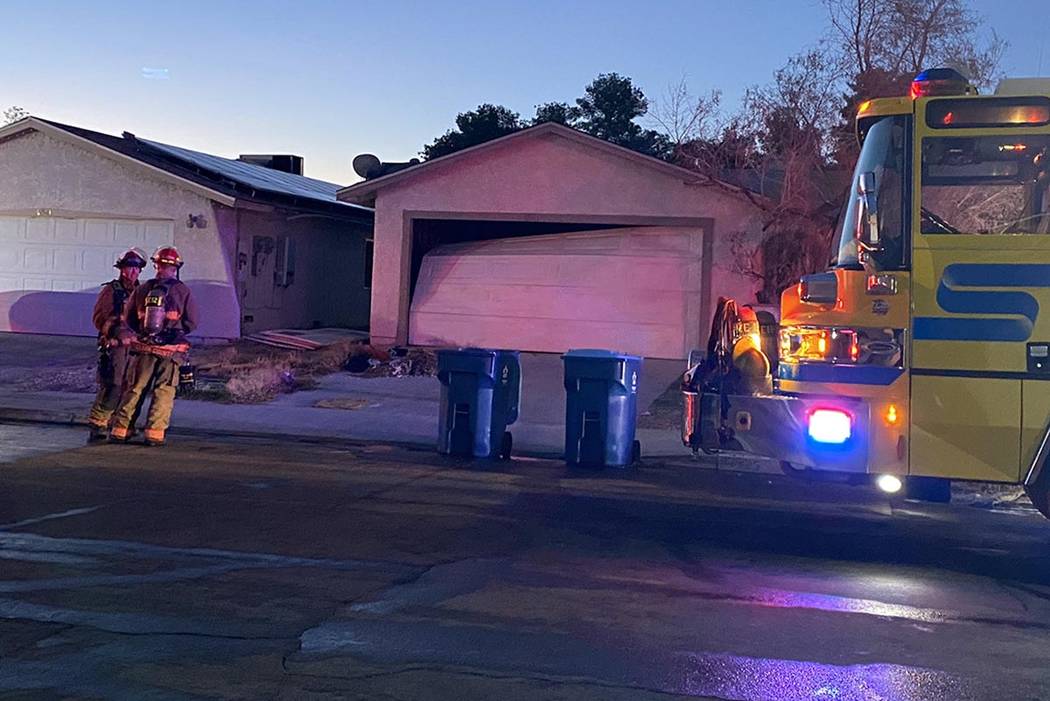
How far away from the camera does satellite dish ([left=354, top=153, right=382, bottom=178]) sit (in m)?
29.5

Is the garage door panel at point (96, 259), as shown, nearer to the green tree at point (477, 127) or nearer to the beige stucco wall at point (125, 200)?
the beige stucco wall at point (125, 200)

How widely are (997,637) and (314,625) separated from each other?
3466 millimetres

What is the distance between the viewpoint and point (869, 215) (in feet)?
23.4

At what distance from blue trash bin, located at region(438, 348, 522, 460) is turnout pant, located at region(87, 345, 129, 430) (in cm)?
324

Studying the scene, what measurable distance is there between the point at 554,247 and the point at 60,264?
9366mm

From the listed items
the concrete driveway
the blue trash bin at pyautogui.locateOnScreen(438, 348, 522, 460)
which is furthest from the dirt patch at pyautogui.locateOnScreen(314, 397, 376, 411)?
the blue trash bin at pyautogui.locateOnScreen(438, 348, 522, 460)

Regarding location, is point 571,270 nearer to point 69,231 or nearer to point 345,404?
point 345,404

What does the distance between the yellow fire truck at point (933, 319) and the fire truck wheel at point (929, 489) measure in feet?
0.05

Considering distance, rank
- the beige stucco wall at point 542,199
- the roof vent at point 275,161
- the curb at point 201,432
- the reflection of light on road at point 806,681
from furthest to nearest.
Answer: the roof vent at point 275,161 → the beige stucco wall at point 542,199 → the curb at point 201,432 → the reflection of light on road at point 806,681

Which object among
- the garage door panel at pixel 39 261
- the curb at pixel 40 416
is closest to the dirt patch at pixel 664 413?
the curb at pixel 40 416

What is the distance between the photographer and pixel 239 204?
21.4 meters

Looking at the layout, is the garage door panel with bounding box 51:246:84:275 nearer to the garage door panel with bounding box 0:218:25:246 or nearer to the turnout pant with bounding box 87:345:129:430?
the garage door panel with bounding box 0:218:25:246

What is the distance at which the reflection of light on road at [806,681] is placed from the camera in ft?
16.2

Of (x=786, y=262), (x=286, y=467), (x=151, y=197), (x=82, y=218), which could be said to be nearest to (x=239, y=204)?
(x=151, y=197)
